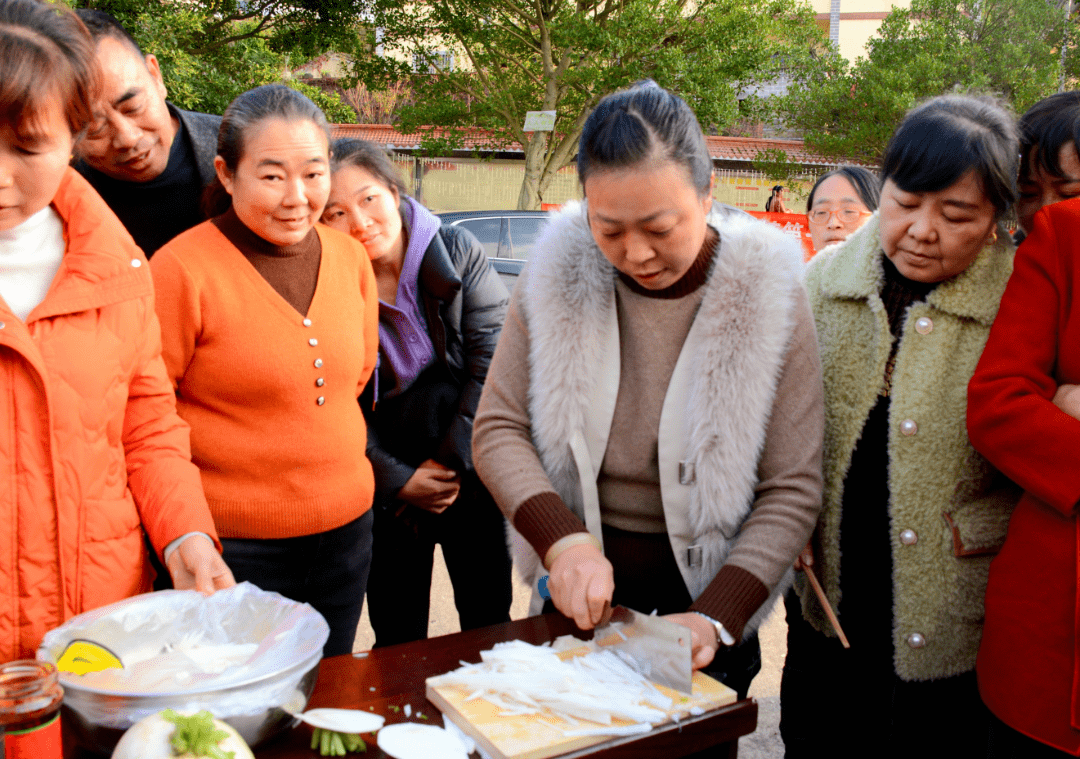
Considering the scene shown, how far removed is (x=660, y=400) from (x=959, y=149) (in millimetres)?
637

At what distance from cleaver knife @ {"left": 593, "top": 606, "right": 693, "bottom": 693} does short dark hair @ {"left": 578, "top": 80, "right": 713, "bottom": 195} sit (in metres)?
0.67

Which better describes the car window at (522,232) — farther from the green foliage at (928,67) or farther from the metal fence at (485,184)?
the metal fence at (485,184)

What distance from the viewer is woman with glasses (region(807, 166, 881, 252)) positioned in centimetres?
298

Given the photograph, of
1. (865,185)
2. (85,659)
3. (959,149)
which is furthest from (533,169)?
(85,659)

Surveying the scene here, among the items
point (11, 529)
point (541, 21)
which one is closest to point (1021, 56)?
point (541, 21)

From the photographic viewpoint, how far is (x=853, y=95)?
51.1ft

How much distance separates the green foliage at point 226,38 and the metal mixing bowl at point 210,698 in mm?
7179

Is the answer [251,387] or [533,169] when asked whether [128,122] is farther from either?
[533,169]

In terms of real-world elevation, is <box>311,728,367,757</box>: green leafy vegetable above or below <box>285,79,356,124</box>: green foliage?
below

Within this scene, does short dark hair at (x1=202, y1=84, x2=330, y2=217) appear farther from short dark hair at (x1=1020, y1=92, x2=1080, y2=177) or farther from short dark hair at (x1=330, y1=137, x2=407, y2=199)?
short dark hair at (x1=1020, y1=92, x2=1080, y2=177)

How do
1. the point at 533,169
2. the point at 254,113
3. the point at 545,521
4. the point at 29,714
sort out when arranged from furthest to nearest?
the point at 533,169 < the point at 254,113 < the point at 545,521 < the point at 29,714

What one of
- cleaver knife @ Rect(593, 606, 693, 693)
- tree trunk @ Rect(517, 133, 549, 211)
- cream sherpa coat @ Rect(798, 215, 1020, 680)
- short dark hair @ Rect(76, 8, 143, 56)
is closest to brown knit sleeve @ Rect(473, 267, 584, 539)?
cleaver knife @ Rect(593, 606, 693, 693)

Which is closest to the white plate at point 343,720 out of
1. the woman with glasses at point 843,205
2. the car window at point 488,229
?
the woman with glasses at point 843,205

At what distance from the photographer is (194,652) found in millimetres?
1106
